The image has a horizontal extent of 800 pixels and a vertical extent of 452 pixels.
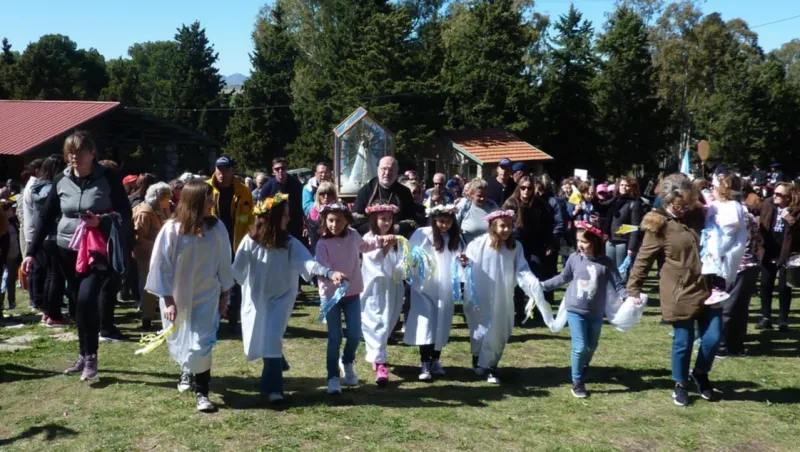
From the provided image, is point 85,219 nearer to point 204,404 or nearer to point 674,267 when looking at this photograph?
point 204,404

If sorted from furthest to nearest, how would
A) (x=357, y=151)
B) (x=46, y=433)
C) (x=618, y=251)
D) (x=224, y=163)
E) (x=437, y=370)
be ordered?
(x=357, y=151)
(x=618, y=251)
(x=224, y=163)
(x=437, y=370)
(x=46, y=433)

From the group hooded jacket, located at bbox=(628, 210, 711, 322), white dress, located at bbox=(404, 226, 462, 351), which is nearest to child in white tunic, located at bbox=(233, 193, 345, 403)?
white dress, located at bbox=(404, 226, 462, 351)

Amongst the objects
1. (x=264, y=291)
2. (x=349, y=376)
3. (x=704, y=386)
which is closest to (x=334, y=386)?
(x=349, y=376)

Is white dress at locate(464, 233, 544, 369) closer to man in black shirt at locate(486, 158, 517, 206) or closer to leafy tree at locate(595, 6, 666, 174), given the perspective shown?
man in black shirt at locate(486, 158, 517, 206)

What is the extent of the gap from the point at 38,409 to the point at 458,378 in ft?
11.2

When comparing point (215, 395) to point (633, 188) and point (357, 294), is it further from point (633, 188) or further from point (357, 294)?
point (633, 188)

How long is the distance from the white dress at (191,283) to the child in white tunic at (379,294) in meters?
1.32

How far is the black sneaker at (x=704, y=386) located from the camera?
5918mm

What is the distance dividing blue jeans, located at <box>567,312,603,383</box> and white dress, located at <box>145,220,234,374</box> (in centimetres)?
288

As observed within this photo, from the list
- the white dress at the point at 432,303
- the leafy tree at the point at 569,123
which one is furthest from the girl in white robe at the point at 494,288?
the leafy tree at the point at 569,123

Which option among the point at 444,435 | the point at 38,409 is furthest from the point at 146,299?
the point at 444,435

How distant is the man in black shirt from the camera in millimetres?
9266

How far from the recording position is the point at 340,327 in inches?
231

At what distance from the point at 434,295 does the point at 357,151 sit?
32.7ft
